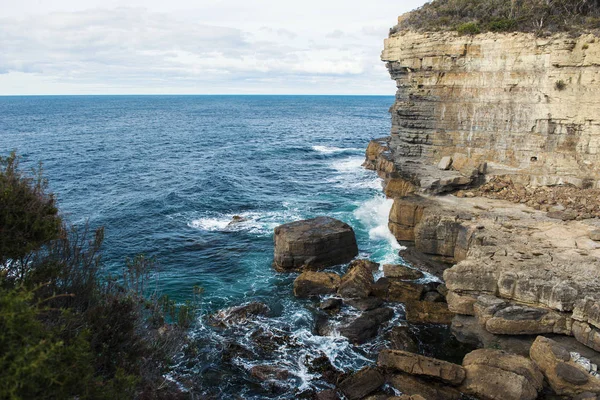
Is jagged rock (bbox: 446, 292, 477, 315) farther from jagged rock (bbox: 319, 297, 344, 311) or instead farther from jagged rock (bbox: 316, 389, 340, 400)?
jagged rock (bbox: 316, 389, 340, 400)

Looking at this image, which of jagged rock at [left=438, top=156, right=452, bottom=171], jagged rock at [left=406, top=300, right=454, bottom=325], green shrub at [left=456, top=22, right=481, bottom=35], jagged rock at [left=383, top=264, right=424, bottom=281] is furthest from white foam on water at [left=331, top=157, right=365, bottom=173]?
jagged rock at [left=406, top=300, right=454, bottom=325]

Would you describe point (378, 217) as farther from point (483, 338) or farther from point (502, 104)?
point (483, 338)

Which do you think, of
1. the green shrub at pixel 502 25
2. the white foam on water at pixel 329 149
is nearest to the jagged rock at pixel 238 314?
the green shrub at pixel 502 25

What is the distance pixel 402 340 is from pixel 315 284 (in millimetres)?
6849

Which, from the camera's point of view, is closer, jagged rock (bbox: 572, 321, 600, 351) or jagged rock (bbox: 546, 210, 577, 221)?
jagged rock (bbox: 572, 321, 600, 351)

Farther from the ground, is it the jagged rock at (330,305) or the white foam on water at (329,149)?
the white foam on water at (329,149)

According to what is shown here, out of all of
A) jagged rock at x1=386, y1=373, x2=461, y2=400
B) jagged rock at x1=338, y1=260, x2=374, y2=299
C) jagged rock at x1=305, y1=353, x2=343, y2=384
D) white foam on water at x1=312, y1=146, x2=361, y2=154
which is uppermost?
white foam on water at x1=312, y1=146, x2=361, y2=154

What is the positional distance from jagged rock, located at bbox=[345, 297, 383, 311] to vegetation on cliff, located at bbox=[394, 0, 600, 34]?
22.5 metres

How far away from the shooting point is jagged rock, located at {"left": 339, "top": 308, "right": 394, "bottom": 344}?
75.7 ft

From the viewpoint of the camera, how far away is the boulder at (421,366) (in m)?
18.8

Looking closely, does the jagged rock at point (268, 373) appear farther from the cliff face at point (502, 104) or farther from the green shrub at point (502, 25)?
the green shrub at point (502, 25)

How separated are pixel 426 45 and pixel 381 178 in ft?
71.3

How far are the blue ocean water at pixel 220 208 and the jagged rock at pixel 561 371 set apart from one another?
7334 millimetres

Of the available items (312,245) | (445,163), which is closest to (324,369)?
(312,245)
